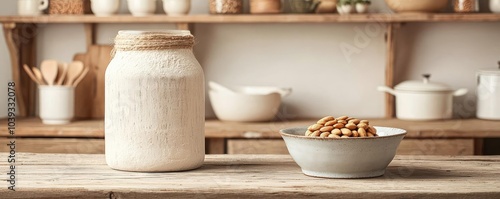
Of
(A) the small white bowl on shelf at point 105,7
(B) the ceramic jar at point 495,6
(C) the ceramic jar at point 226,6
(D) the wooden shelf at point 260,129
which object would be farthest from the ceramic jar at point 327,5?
(A) the small white bowl on shelf at point 105,7

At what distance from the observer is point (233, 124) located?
12.1 ft

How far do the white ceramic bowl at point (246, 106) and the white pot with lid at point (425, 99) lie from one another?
570 millimetres

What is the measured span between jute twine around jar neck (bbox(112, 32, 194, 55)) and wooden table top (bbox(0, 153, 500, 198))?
29 cm

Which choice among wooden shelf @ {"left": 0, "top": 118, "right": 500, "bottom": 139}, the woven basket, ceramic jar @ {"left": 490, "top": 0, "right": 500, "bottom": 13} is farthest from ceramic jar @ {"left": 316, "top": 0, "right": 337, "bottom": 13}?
the woven basket

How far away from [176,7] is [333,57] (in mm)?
790

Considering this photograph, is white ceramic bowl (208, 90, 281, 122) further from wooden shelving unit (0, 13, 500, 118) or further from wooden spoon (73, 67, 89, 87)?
wooden spoon (73, 67, 89, 87)

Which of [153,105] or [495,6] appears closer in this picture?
[153,105]

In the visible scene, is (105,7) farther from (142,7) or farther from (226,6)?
(226,6)

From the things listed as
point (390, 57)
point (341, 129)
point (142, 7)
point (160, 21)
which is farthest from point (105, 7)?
point (341, 129)

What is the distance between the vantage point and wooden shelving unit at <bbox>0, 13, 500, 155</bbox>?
3.48 meters

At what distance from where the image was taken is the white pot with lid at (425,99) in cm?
376

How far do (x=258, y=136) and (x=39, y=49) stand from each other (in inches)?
52.0

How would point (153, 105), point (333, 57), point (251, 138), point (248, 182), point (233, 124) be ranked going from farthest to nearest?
point (333, 57)
point (233, 124)
point (251, 138)
point (153, 105)
point (248, 182)

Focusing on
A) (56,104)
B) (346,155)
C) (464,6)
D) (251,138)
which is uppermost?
(464,6)
